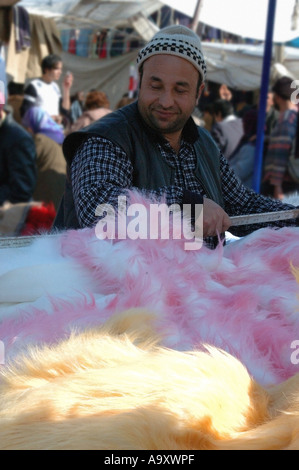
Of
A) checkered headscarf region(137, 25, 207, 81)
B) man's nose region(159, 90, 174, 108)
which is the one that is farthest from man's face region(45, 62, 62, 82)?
man's nose region(159, 90, 174, 108)

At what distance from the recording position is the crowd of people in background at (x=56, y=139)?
13.7 feet

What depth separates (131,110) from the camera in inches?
86.8

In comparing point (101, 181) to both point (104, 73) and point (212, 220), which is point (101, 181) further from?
point (104, 73)

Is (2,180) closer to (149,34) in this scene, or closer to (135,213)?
(135,213)

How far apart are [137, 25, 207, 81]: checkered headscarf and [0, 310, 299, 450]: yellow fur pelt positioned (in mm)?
1261

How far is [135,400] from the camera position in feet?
3.29

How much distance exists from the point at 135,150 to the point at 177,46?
40 centimetres

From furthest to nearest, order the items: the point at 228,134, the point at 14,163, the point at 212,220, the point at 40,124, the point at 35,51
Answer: the point at 35,51, the point at 228,134, the point at 40,124, the point at 14,163, the point at 212,220

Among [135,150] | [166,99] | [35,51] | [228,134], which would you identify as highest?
[35,51]

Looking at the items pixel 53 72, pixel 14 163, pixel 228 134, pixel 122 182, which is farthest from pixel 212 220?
pixel 53 72

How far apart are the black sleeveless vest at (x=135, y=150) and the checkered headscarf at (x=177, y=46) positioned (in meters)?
0.20
